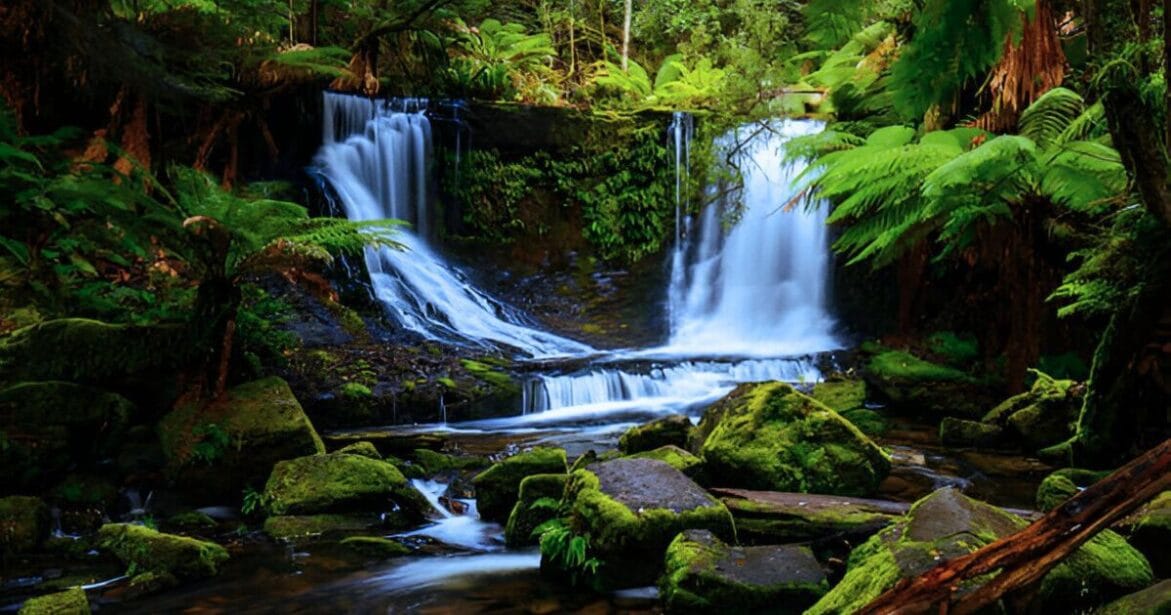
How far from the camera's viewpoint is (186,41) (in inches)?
329

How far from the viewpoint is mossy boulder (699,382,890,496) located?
5.01 m

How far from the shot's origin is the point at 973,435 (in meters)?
7.17

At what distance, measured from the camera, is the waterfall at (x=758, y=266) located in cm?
1266

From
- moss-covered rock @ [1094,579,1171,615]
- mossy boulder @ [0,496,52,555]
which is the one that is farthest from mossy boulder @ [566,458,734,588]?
mossy boulder @ [0,496,52,555]

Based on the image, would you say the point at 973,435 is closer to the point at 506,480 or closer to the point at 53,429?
the point at 506,480

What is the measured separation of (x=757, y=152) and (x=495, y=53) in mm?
4826

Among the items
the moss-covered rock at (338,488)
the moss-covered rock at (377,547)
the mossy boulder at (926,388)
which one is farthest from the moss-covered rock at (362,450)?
the mossy boulder at (926,388)

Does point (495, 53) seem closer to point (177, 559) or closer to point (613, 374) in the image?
point (613, 374)

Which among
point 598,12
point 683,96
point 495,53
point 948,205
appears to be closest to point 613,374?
point 948,205

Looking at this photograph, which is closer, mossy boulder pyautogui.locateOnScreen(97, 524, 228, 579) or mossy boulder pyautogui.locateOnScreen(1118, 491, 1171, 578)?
mossy boulder pyautogui.locateOnScreen(1118, 491, 1171, 578)

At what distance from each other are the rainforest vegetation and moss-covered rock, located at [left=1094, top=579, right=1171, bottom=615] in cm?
3

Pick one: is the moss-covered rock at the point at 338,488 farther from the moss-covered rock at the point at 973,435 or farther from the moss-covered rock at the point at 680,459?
the moss-covered rock at the point at 973,435

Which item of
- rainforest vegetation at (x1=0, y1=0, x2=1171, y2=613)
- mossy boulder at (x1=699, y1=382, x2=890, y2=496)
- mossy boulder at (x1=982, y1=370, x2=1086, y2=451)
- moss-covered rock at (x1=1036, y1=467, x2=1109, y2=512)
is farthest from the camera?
mossy boulder at (x1=982, y1=370, x2=1086, y2=451)

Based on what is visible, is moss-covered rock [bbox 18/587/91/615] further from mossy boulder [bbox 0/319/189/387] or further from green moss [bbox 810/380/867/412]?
green moss [bbox 810/380/867/412]
